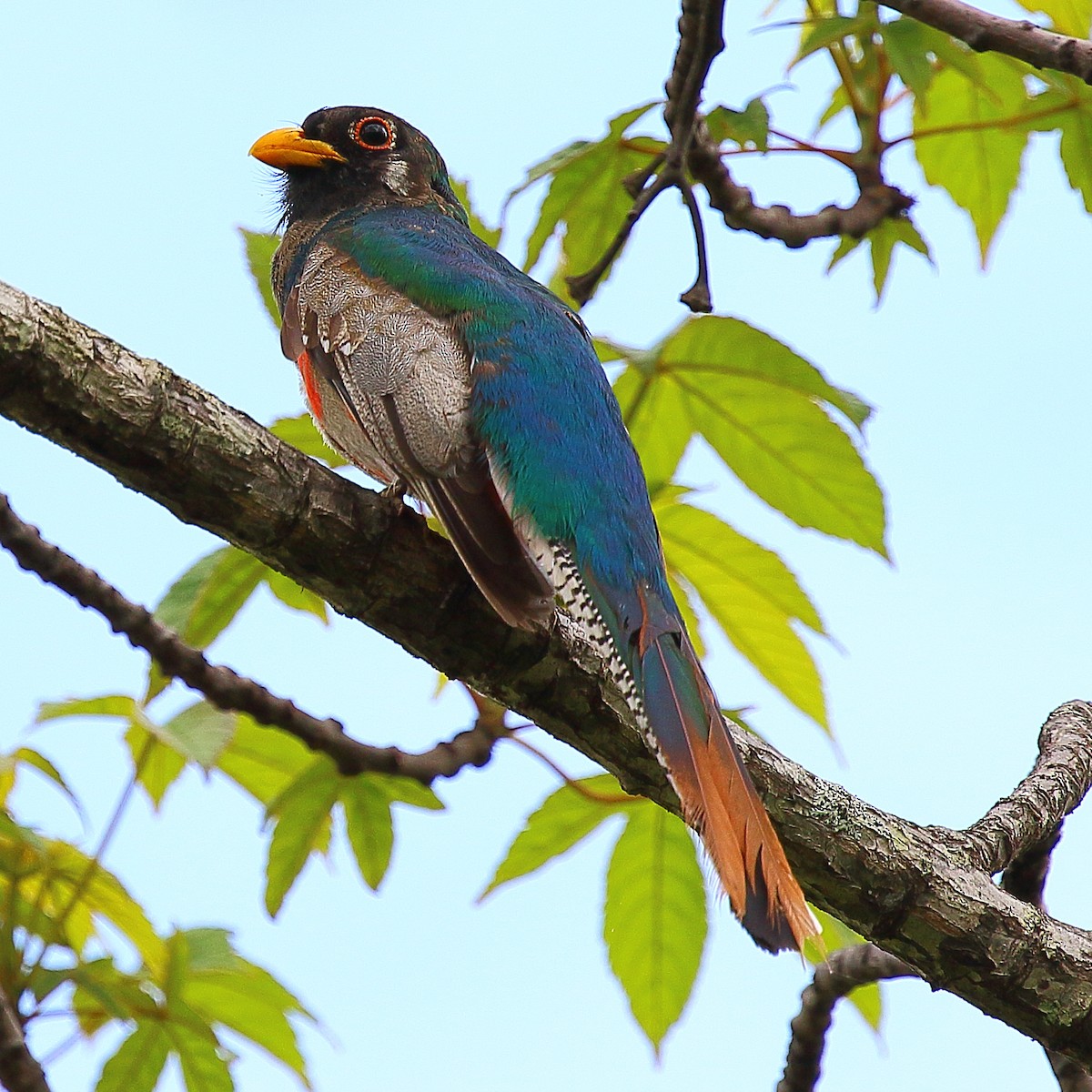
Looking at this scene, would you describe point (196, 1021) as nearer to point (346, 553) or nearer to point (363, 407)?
point (346, 553)

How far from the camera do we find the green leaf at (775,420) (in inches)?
120

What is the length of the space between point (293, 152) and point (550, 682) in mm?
2460

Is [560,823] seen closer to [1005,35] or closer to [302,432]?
[302,432]

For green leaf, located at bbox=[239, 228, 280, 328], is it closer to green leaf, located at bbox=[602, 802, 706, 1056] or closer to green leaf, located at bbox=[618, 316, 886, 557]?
green leaf, located at bbox=[618, 316, 886, 557]

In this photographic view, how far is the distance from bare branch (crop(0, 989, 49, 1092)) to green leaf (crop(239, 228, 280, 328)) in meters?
1.62

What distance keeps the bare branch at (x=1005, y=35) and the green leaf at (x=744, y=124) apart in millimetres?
435

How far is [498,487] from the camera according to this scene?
120 inches

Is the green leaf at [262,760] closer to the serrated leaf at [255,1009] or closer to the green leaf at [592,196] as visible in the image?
the serrated leaf at [255,1009]

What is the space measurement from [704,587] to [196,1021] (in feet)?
4.38

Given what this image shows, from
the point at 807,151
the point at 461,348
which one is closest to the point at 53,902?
the point at 461,348

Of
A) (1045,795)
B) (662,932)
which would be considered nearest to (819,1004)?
(662,932)

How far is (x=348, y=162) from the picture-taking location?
182 inches

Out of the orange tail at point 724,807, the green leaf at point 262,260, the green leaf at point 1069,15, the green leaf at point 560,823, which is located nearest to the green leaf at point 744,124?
the green leaf at point 1069,15

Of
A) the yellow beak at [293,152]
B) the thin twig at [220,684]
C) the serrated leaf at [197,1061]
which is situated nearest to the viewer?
the thin twig at [220,684]
